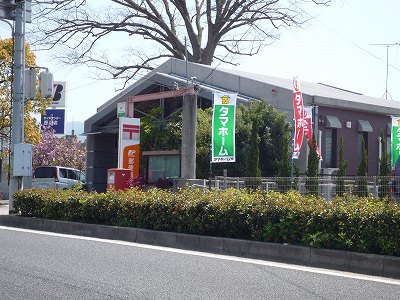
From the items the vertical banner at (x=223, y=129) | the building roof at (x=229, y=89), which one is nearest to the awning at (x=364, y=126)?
the building roof at (x=229, y=89)

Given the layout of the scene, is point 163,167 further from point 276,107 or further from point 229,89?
point 276,107

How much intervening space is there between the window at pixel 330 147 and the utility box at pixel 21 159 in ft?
47.5

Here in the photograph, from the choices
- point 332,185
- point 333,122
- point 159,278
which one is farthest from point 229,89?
point 159,278

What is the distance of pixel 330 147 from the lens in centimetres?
3069

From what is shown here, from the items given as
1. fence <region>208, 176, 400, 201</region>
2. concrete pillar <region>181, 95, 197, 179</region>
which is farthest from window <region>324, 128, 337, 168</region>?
fence <region>208, 176, 400, 201</region>

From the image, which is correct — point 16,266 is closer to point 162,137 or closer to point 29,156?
point 29,156

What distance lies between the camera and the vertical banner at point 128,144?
2562 cm

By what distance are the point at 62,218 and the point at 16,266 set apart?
757 centimetres

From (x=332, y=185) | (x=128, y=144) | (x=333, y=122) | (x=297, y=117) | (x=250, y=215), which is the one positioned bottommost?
(x=250, y=215)

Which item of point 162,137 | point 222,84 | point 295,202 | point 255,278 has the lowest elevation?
point 255,278

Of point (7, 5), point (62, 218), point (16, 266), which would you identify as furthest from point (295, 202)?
point (7, 5)

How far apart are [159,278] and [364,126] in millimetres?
23482

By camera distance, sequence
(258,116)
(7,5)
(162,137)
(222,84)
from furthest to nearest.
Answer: (222,84)
(162,137)
(258,116)
(7,5)

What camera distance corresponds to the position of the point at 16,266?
10.8 meters
